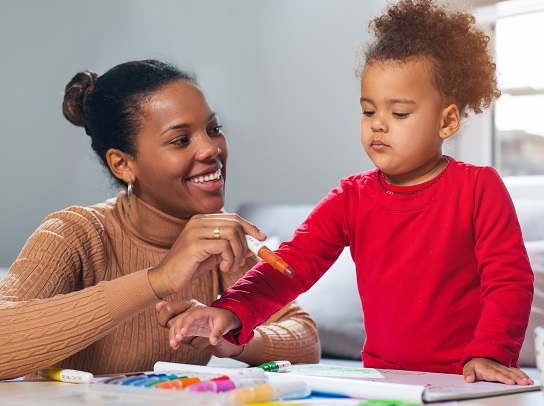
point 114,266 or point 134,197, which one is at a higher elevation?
point 134,197

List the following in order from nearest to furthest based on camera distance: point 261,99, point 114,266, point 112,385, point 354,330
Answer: point 112,385
point 114,266
point 354,330
point 261,99

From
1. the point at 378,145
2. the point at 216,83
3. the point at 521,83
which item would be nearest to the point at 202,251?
the point at 378,145

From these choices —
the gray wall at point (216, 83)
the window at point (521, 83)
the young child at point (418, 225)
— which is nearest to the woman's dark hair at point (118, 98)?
the young child at point (418, 225)

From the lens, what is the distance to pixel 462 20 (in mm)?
1373

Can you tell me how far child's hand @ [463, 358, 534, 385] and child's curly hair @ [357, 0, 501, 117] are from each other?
436mm

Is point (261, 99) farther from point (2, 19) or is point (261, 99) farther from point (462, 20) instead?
point (462, 20)

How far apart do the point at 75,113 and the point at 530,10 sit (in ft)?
6.22

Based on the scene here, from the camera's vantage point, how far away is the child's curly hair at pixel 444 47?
131 cm

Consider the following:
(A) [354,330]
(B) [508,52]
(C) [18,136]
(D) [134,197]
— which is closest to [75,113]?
(D) [134,197]

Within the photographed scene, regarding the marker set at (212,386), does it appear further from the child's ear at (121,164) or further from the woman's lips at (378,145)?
the child's ear at (121,164)

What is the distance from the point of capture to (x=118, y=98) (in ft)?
5.41

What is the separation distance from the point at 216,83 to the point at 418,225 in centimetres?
230

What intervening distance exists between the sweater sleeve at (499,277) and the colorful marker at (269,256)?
0.91 feet

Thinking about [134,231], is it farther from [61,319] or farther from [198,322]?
[198,322]
